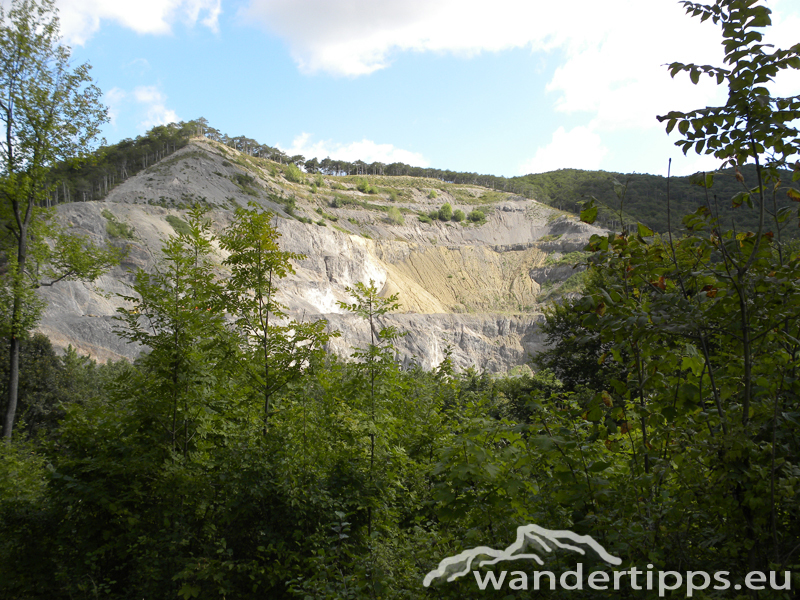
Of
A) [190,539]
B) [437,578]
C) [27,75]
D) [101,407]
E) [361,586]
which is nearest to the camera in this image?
[437,578]

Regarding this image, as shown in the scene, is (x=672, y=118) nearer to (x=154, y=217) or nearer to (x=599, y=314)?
Answer: (x=599, y=314)

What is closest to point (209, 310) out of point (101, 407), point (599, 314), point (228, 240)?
point (228, 240)

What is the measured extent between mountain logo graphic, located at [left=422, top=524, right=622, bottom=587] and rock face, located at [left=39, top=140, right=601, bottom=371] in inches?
1380

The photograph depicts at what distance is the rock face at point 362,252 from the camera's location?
4263 cm

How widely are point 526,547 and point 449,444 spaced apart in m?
2.49

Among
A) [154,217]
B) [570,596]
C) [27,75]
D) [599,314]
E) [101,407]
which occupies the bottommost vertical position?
[570,596]

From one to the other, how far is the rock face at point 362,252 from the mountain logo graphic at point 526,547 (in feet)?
115

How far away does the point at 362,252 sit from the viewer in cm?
6644

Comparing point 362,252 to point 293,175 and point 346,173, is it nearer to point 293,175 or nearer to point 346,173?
→ point 293,175

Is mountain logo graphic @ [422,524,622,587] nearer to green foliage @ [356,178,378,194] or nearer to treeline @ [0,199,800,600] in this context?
treeline @ [0,199,800,600]

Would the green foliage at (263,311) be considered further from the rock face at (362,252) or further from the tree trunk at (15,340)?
the rock face at (362,252)

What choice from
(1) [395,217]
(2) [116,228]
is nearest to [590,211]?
(2) [116,228]

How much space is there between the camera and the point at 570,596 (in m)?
2.22

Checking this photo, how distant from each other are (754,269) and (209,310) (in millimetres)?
4946
